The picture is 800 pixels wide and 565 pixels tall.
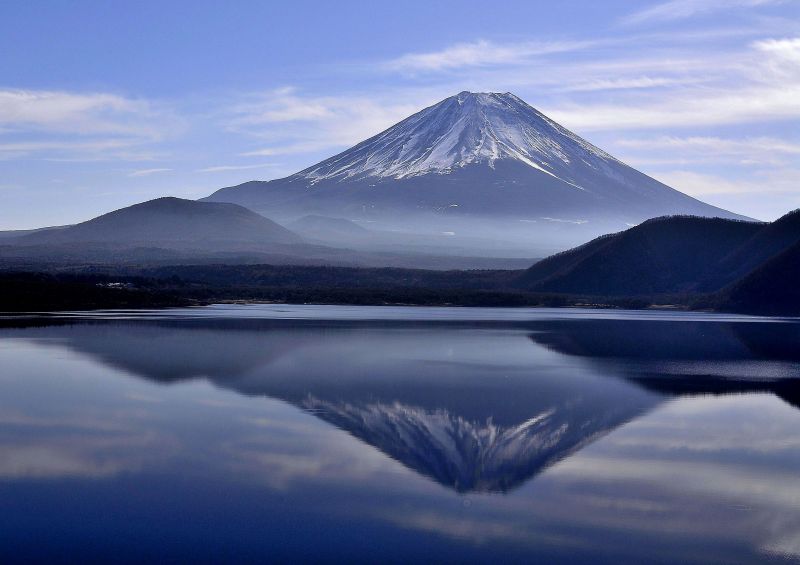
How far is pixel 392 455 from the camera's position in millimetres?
15195

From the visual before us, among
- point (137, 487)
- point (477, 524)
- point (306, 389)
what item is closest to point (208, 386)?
point (306, 389)

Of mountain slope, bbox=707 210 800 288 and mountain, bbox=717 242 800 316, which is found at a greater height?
mountain slope, bbox=707 210 800 288

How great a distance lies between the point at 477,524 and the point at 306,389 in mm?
10520

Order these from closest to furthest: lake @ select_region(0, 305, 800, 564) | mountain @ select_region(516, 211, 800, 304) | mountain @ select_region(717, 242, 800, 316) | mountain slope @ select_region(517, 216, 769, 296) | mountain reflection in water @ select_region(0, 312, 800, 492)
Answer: lake @ select_region(0, 305, 800, 564) < mountain reflection in water @ select_region(0, 312, 800, 492) < mountain @ select_region(717, 242, 800, 316) < mountain @ select_region(516, 211, 800, 304) < mountain slope @ select_region(517, 216, 769, 296)

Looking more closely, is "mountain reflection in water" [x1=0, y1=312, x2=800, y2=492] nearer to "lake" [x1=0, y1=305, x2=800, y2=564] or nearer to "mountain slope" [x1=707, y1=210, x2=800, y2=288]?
"lake" [x1=0, y1=305, x2=800, y2=564]

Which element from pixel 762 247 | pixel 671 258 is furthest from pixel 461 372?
pixel 671 258

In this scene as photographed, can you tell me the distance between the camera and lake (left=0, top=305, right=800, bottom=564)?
35.9 feet

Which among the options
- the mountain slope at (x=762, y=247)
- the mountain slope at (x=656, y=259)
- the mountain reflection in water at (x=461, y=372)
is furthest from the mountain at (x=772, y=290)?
the mountain reflection in water at (x=461, y=372)

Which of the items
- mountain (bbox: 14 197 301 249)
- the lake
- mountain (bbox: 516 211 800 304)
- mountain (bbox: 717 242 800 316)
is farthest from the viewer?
mountain (bbox: 14 197 301 249)

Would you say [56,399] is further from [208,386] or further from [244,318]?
[244,318]

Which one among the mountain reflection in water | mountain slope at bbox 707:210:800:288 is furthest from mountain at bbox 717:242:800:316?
the mountain reflection in water

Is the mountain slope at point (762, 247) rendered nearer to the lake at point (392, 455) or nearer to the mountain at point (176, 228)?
the lake at point (392, 455)

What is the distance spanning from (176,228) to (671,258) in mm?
122388

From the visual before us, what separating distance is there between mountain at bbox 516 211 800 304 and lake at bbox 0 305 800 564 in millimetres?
38574
